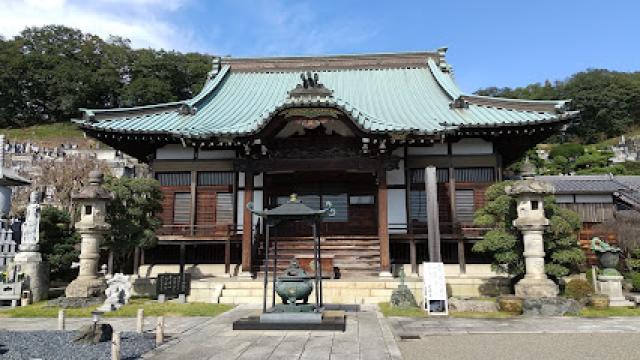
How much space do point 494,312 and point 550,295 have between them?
169 cm

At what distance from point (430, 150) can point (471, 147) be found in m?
1.74

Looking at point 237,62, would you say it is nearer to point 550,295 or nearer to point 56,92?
point 550,295

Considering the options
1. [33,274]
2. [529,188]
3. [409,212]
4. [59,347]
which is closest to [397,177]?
[409,212]

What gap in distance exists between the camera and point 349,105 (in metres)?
15.7

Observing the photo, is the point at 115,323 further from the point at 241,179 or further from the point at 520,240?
the point at 520,240

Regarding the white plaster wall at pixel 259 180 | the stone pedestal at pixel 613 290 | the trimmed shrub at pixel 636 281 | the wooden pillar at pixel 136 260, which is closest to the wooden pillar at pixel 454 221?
the stone pedestal at pixel 613 290

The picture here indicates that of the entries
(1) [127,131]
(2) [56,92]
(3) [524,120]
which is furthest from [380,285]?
(2) [56,92]

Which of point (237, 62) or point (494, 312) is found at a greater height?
point (237, 62)

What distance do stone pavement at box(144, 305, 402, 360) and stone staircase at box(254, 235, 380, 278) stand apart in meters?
6.59

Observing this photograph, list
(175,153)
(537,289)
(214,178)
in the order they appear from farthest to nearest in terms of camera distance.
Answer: (175,153) < (214,178) < (537,289)

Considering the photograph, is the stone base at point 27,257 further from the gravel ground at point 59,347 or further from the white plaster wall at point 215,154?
the white plaster wall at point 215,154

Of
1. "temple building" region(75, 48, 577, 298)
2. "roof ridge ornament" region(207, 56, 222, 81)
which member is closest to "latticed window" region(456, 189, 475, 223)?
"temple building" region(75, 48, 577, 298)

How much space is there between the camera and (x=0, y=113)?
71.0m

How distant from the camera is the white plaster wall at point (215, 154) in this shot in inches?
771
